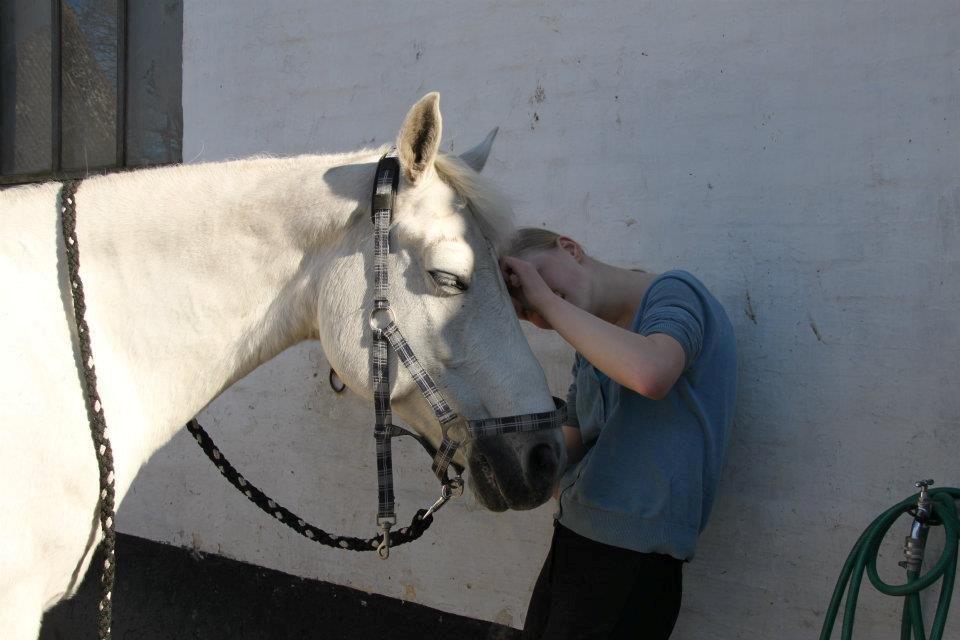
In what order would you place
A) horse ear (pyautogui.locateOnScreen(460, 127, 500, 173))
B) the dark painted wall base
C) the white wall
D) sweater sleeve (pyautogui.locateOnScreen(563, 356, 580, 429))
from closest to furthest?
1. horse ear (pyautogui.locateOnScreen(460, 127, 500, 173))
2. the white wall
3. sweater sleeve (pyautogui.locateOnScreen(563, 356, 580, 429))
4. the dark painted wall base

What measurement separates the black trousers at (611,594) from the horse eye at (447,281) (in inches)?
26.4

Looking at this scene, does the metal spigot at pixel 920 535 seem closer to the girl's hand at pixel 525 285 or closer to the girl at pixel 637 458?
the girl at pixel 637 458

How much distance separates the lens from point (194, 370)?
1.60m

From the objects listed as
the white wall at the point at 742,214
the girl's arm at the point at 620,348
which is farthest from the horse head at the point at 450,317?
the white wall at the point at 742,214

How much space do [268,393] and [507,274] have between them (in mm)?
1727

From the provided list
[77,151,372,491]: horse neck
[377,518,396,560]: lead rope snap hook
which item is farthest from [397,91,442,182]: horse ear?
[377,518,396,560]: lead rope snap hook

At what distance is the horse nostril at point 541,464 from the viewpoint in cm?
154

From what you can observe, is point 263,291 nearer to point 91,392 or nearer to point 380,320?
point 380,320

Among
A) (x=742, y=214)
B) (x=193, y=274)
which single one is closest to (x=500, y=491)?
(x=193, y=274)

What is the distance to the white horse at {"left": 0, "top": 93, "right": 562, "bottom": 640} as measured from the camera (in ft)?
4.81

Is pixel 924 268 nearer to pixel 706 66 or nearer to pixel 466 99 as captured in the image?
pixel 706 66

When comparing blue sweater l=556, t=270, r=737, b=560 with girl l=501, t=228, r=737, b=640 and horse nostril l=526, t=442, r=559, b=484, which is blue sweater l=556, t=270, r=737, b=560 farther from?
horse nostril l=526, t=442, r=559, b=484

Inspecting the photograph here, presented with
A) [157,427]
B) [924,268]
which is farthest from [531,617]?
[924,268]

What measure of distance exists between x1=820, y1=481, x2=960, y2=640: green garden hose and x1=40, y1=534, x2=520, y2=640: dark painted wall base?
135 centimetres
